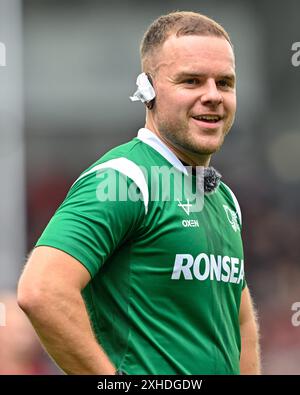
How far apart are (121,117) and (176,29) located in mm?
5564

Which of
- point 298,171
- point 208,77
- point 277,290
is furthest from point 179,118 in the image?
point 298,171

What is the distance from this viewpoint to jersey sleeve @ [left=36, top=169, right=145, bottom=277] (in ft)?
9.62

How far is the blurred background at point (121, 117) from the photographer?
8078mm

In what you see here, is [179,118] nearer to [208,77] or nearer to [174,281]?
[208,77]

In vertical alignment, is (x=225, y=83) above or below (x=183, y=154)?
above

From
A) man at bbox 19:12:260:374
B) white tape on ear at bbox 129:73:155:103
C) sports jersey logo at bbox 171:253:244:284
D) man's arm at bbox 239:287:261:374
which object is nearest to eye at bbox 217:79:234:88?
man at bbox 19:12:260:374

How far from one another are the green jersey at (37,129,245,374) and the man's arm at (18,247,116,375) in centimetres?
5

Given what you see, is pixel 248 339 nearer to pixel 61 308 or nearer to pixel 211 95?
pixel 211 95

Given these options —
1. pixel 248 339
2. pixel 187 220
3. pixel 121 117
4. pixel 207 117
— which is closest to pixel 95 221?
pixel 187 220

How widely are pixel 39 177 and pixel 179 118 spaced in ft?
18.2

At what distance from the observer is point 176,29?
344 cm

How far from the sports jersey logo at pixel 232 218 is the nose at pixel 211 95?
0.46 meters

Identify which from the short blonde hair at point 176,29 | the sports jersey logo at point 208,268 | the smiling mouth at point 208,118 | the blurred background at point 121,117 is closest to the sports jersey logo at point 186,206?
the sports jersey logo at point 208,268
